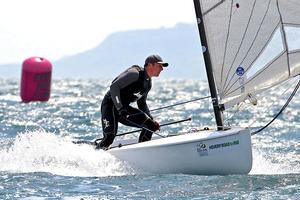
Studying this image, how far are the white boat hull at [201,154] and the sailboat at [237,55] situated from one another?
0.01m

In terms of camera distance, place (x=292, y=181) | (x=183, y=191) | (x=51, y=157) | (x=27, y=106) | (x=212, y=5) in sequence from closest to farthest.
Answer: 1. (x=183, y=191)
2. (x=292, y=181)
3. (x=212, y=5)
4. (x=51, y=157)
5. (x=27, y=106)

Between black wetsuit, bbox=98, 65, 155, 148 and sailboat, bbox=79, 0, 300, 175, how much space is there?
46 centimetres

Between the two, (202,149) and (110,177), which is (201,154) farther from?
(110,177)

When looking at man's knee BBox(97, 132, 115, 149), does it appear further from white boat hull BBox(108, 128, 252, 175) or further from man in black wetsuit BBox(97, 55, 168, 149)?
white boat hull BBox(108, 128, 252, 175)

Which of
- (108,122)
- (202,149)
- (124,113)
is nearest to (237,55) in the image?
(202,149)

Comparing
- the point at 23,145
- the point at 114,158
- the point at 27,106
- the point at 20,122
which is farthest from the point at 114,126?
the point at 27,106

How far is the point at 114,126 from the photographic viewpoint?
855 cm

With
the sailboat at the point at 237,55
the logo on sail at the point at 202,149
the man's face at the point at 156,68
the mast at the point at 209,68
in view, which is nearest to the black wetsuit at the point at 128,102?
the man's face at the point at 156,68

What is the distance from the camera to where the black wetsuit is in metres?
8.17

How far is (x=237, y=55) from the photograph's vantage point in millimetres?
8047

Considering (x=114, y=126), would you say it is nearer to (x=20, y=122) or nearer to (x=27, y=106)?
(x=20, y=122)

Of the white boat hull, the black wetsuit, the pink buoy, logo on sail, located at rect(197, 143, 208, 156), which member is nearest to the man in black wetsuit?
the black wetsuit

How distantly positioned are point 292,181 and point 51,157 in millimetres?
2866

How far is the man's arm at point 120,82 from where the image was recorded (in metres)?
8.13
